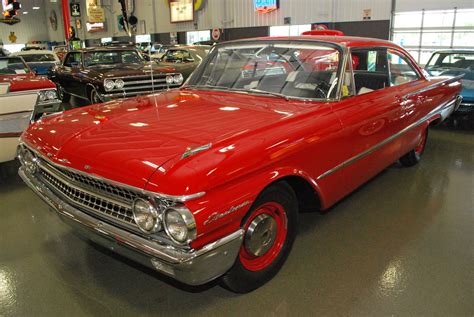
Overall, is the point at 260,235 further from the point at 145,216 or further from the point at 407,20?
the point at 407,20

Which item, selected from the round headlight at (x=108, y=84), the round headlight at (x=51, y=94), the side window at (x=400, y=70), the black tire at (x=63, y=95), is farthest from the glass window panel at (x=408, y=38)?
the round headlight at (x=51, y=94)

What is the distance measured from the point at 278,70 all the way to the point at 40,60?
12.2 metres

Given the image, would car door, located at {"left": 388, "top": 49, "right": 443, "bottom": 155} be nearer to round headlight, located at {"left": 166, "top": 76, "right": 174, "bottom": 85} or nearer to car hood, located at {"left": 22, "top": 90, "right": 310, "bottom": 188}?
car hood, located at {"left": 22, "top": 90, "right": 310, "bottom": 188}

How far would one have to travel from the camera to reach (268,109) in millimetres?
2736

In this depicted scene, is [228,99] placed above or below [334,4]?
below

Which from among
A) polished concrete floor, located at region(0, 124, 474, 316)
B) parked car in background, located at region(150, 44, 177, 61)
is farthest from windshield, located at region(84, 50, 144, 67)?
polished concrete floor, located at region(0, 124, 474, 316)

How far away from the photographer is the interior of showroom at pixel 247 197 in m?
1.99

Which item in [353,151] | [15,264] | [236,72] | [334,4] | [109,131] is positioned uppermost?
[334,4]

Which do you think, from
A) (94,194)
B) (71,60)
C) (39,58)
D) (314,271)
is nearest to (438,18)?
(71,60)

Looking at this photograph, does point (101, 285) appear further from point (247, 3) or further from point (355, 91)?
point (247, 3)

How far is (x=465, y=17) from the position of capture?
1065cm

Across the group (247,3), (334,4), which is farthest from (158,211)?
(247,3)

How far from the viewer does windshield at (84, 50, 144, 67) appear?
8.03m

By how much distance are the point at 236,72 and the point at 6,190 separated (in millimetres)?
2901
